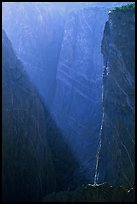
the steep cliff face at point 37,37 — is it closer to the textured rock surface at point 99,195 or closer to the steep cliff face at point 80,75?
the steep cliff face at point 80,75

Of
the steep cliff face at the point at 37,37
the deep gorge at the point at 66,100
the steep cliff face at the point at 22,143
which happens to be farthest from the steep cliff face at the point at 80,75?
the steep cliff face at the point at 22,143

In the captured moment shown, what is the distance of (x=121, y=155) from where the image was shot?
88.9 feet

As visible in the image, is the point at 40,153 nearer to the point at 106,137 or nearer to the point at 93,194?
the point at 106,137

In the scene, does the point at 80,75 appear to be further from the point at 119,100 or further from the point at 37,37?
the point at 119,100

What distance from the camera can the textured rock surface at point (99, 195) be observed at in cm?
1878

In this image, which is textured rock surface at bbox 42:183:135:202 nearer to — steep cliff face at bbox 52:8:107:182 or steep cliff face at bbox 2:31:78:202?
steep cliff face at bbox 2:31:78:202

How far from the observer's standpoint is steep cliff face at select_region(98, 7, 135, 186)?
26.8 m

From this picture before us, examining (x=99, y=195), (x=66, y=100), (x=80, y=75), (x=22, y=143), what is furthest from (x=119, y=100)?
(x=80, y=75)

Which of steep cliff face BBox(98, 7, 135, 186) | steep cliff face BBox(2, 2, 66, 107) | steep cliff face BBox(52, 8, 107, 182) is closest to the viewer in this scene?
steep cliff face BBox(98, 7, 135, 186)

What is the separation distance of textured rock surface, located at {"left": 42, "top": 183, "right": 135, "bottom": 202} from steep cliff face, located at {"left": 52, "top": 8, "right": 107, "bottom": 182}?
1491 inches

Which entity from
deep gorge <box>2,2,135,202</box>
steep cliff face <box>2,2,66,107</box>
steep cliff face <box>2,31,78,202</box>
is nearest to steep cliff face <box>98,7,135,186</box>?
deep gorge <box>2,2,135,202</box>

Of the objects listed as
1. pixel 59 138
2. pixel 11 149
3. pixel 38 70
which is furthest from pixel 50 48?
pixel 11 149

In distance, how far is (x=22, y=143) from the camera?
34688mm

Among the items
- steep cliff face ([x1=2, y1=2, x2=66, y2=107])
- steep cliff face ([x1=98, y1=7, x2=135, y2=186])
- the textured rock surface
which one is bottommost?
the textured rock surface
